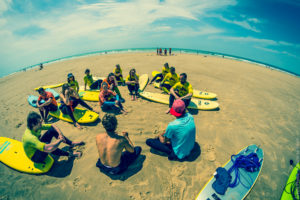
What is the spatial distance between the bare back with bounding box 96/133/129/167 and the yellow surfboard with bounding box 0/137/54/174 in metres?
1.99

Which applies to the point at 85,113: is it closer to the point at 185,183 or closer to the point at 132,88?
the point at 132,88

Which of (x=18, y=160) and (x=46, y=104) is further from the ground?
(x=46, y=104)

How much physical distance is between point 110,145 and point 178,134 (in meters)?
1.63

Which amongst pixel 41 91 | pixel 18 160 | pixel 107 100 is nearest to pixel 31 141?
pixel 18 160

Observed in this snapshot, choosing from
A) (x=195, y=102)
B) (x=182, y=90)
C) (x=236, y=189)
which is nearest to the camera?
(x=236, y=189)

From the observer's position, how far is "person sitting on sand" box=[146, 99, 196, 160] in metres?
3.04

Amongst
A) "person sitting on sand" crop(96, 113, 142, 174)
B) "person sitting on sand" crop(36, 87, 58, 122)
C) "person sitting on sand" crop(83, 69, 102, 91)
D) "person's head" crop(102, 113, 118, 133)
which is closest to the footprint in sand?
"person sitting on sand" crop(96, 113, 142, 174)

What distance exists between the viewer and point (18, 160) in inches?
151

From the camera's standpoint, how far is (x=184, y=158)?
3.83 meters

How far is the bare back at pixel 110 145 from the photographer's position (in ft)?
9.04

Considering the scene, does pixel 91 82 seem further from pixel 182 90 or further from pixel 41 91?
pixel 182 90

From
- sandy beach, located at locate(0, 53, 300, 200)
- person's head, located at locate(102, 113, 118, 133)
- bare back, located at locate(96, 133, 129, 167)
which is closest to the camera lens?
person's head, located at locate(102, 113, 118, 133)

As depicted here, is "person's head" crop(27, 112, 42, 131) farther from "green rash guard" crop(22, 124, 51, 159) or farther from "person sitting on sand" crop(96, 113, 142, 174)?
"person sitting on sand" crop(96, 113, 142, 174)

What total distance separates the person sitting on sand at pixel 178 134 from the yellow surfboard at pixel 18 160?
10.3 feet
